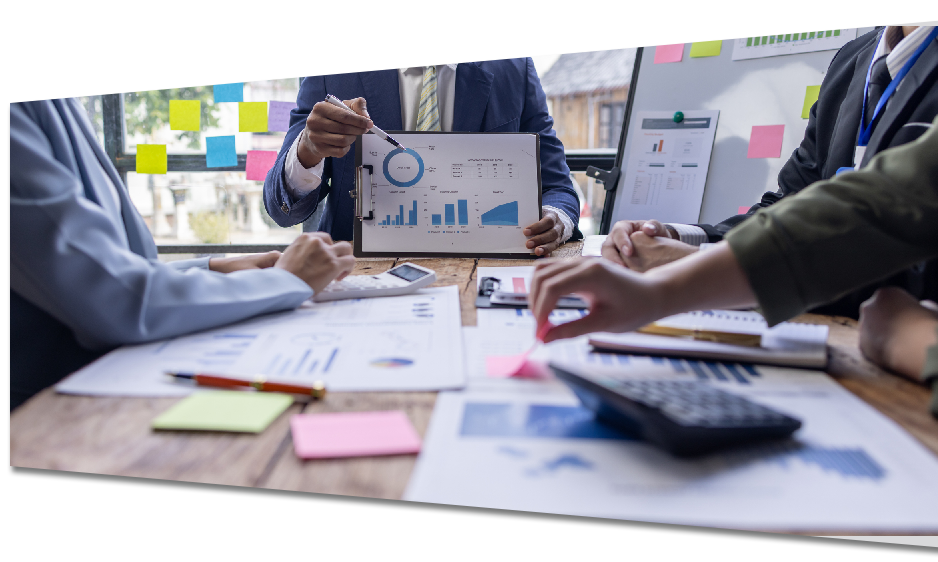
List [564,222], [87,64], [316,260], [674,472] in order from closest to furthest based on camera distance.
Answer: [674,472]
[316,260]
[564,222]
[87,64]

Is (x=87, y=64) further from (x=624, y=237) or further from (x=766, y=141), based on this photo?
(x=766, y=141)

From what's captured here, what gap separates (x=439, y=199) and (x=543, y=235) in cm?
21

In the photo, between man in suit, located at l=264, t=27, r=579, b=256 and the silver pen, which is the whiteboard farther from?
the silver pen

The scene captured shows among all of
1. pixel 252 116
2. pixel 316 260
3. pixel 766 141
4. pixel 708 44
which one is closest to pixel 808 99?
pixel 766 141

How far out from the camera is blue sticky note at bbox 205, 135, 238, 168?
2307 millimetres

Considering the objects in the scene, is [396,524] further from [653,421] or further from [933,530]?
[933,530]

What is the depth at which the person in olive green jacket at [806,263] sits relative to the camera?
1.53 feet

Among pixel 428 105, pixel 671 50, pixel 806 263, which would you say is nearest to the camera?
pixel 806 263

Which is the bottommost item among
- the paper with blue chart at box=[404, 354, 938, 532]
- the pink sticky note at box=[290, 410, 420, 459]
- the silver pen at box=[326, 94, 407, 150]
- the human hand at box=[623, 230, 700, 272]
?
the pink sticky note at box=[290, 410, 420, 459]

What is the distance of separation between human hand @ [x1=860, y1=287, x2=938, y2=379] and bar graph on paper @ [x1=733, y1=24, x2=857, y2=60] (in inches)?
49.7

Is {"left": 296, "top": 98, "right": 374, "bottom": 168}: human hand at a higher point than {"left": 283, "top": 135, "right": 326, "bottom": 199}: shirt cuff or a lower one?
higher

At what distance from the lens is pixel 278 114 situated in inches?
89.3

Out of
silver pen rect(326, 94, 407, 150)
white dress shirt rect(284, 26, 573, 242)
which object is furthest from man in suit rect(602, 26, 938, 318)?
white dress shirt rect(284, 26, 573, 242)

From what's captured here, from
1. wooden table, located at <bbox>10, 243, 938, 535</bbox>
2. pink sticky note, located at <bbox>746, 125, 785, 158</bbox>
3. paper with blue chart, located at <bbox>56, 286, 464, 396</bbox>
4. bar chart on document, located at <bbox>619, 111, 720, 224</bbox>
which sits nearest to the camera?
wooden table, located at <bbox>10, 243, 938, 535</bbox>
